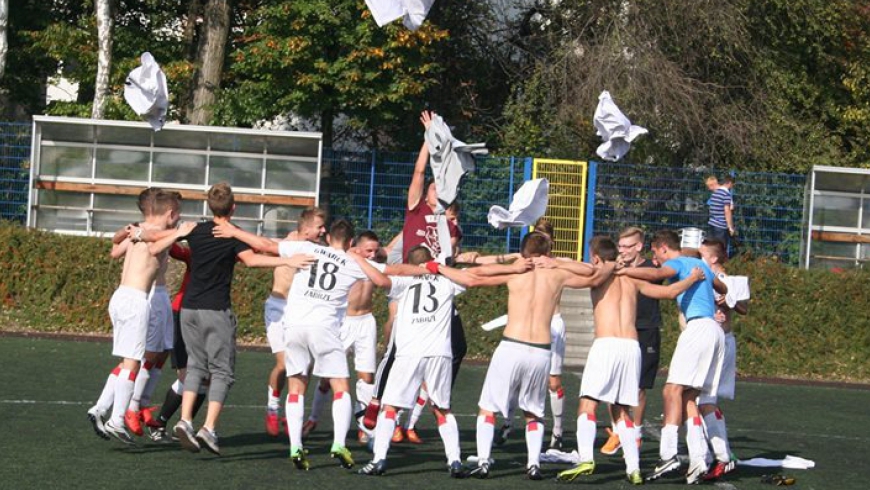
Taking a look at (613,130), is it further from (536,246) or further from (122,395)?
(122,395)

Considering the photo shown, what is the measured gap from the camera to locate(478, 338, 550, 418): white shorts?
33.9 ft

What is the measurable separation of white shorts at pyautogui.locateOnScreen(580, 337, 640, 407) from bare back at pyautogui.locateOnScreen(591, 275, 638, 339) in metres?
0.07

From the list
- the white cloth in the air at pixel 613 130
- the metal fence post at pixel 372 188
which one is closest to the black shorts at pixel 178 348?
the white cloth in the air at pixel 613 130

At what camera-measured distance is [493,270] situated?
10570mm

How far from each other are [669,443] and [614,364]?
0.82 m

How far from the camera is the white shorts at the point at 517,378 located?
33.9 feet

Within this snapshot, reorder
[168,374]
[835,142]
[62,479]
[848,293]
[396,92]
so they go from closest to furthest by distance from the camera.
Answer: [62,479] < [168,374] < [848,293] < [396,92] < [835,142]

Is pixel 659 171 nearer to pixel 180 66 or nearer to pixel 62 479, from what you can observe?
pixel 180 66

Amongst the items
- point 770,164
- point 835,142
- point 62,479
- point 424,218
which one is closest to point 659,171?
point 770,164

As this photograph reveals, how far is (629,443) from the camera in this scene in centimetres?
1050

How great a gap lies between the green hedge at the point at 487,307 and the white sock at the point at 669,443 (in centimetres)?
975

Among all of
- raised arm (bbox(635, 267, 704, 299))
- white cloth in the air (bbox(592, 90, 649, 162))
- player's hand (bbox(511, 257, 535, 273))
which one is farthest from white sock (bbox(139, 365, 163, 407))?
white cloth in the air (bbox(592, 90, 649, 162))

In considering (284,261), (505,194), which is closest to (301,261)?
(284,261)

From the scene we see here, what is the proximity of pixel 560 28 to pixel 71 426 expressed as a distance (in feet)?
64.1
